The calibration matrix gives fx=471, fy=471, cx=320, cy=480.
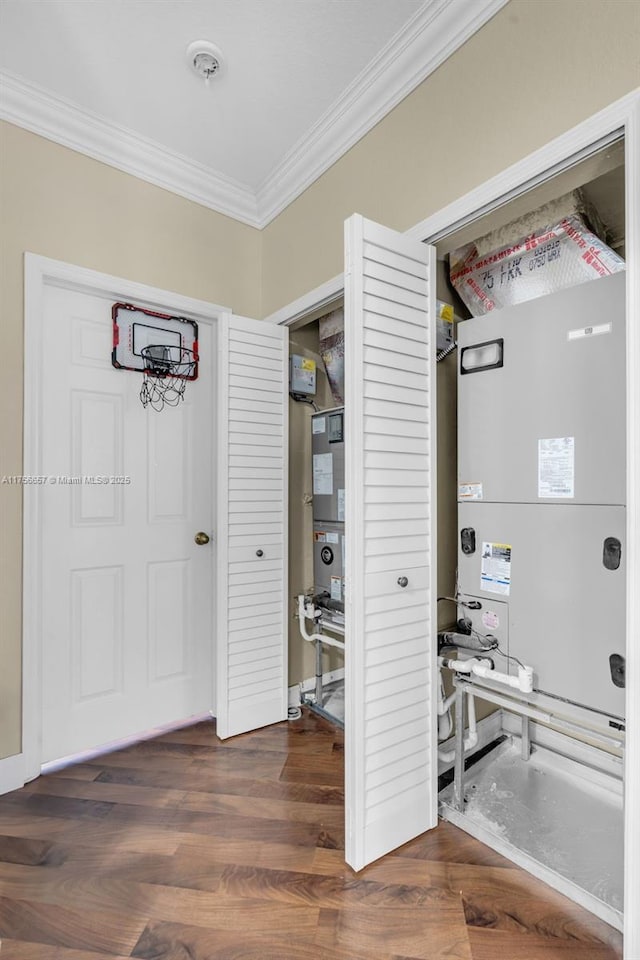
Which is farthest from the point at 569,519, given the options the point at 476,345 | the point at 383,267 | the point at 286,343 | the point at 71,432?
the point at 71,432

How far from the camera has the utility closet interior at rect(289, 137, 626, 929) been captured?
1464 millimetres

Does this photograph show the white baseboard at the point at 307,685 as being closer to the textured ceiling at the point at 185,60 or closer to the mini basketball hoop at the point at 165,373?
the mini basketball hoop at the point at 165,373

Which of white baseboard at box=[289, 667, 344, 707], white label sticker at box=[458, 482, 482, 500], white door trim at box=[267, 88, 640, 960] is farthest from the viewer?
white baseboard at box=[289, 667, 344, 707]

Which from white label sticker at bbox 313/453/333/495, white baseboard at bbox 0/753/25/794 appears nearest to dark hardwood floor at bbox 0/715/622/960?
white baseboard at bbox 0/753/25/794

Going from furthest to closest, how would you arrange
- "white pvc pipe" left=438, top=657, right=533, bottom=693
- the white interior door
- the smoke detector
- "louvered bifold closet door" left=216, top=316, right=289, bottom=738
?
"louvered bifold closet door" left=216, top=316, right=289, bottom=738 < the white interior door < the smoke detector < "white pvc pipe" left=438, top=657, right=533, bottom=693

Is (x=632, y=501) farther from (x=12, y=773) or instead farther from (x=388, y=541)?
(x=12, y=773)

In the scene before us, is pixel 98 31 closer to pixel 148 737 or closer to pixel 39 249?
pixel 39 249

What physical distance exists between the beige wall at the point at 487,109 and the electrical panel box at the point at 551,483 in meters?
0.48

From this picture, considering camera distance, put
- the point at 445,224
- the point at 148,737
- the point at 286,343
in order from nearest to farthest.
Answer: the point at 445,224
the point at 148,737
the point at 286,343

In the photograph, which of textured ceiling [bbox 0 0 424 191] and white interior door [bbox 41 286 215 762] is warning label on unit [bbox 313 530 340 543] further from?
textured ceiling [bbox 0 0 424 191]

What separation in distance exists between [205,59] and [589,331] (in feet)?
5.67

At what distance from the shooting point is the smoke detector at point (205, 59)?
5.66 ft

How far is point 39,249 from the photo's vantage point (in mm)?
2004

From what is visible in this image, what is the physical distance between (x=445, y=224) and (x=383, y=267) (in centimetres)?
30
